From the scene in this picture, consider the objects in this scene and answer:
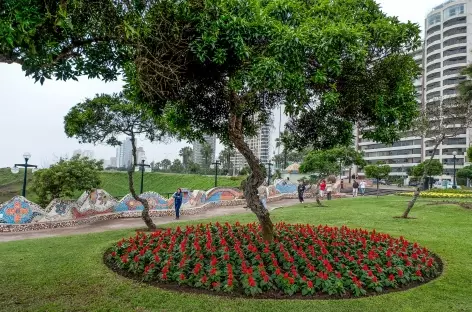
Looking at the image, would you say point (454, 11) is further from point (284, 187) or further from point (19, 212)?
point (19, 212)

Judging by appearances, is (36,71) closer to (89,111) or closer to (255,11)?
(255,11)

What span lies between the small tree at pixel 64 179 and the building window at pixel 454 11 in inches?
3109

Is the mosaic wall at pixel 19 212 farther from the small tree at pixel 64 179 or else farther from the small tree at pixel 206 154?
the small tree at pixel 206 154

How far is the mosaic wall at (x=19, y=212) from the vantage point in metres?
12.8

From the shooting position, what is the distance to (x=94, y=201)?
1580 centimetres

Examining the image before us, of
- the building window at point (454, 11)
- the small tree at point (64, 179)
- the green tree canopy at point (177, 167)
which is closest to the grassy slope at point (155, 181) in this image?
the small tree at point (64, 179)

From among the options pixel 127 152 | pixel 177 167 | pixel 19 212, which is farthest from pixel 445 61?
pixel 19 212

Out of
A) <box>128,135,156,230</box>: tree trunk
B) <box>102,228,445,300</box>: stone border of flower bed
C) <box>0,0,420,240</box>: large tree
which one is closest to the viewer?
<box>0,0,420,240</box>: large tree

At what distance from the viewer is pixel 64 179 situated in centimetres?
1420

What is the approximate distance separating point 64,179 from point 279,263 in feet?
34.8

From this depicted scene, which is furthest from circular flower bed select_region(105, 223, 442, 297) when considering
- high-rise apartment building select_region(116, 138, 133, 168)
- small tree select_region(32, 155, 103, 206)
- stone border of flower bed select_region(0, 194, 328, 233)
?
small tree select_region(32, 155, 103, 206)

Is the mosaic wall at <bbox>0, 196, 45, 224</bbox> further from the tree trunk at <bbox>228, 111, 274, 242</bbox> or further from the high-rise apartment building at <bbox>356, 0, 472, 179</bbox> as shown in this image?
the high-rise apartment building at <bbox>356, 0, 472, 179</bbox>

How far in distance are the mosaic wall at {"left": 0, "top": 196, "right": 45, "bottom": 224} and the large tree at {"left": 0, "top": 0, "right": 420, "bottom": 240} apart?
353 inches

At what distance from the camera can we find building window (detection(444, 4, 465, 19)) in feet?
230
